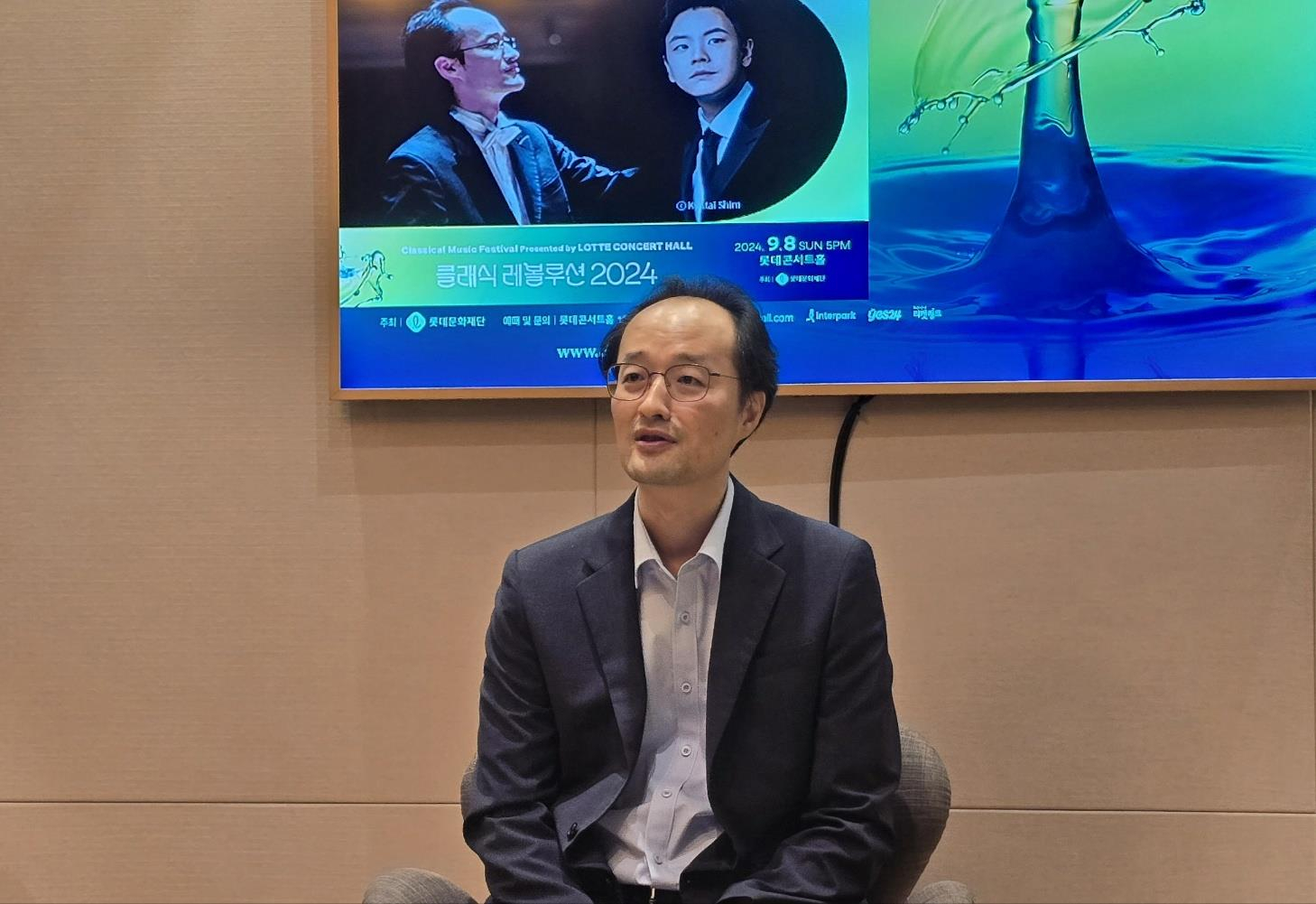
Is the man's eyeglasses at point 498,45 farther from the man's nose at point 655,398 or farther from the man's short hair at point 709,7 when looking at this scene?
the man's nose at point 655,398

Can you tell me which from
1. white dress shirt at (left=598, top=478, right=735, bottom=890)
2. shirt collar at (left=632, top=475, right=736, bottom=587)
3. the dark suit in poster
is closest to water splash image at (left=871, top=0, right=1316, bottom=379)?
the dark suit in poster

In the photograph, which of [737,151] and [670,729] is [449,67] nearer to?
[737,151]

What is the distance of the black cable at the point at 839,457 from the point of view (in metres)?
2.49

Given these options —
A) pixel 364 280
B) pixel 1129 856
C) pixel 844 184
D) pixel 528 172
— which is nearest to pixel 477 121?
pixel 528 172

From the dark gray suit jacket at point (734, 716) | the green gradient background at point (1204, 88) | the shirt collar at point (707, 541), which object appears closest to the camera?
the dark gray suit jacket at point (734, 716)

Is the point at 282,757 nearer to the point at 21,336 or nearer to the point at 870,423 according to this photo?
the point at 21,336

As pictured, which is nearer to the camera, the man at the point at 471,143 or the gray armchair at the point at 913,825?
the gray armchair at the point at 913,825

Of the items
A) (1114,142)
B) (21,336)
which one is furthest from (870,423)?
(21,336)

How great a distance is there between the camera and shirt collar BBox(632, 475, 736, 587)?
180 centimetres

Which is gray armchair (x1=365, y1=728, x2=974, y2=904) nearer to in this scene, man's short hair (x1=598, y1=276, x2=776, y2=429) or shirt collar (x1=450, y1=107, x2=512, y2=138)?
man's short hair (x1=598, y1=276, x2=776, y2=429)

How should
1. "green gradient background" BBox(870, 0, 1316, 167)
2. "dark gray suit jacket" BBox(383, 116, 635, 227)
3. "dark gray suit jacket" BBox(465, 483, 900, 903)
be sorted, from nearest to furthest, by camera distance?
"dark gray suit jacket" BBox(465, 483, 900, 903) → "green gradient background" BBox(870, 0, 1316, 167) → "dark gray suit jacket" BBox(383, 116, 635, 227)

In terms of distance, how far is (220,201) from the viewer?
8.63 ft

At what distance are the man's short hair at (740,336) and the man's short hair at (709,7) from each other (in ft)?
2.72

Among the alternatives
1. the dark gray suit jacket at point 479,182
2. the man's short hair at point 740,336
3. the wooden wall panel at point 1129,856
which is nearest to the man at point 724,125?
the dark gray suit jacket at point 479,182
